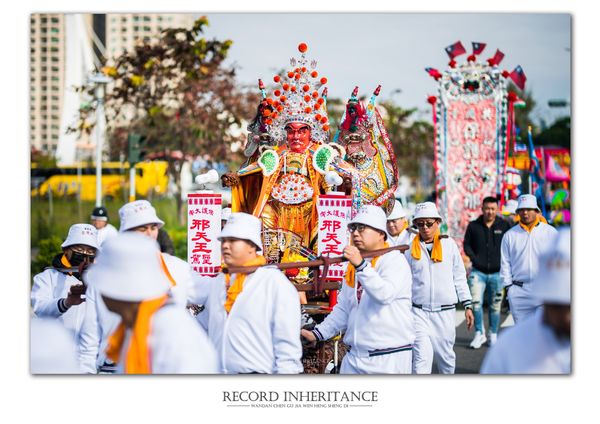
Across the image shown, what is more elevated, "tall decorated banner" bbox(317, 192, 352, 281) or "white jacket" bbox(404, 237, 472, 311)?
"tall decorated banner" bbox(317, 192, 352, 281)

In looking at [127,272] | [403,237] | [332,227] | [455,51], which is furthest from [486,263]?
[127,272]

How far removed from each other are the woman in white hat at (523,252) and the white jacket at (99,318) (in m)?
3.15

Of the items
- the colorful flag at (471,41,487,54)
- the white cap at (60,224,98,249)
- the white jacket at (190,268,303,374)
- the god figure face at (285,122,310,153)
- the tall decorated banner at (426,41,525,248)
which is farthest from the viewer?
the tall decorated banner at (426,41,525,248)

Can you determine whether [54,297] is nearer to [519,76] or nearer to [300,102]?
[300,102]

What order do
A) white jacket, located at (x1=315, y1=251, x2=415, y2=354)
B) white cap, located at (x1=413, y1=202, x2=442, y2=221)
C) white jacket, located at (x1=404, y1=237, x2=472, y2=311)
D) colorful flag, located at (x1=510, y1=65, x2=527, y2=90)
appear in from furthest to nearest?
colorful flag, located at (x1=510, y1=65, x2=527, y2=90), white cap, located at (x1=413, y1=202, x2=442, y2=221), white jacket, located at (x1=404, y1=237, x2=472, y2=311), white jacket, located at (x1=315, y1=251, x2=415, y2=354)

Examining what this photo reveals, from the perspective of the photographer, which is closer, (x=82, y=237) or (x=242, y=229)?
(x=242, y=229)

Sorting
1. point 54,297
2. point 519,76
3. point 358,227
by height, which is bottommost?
point 54,297

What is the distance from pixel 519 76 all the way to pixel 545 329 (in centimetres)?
719

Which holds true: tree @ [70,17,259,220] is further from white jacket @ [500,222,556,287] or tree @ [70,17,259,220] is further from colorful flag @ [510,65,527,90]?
white jacket @ [500,222,556,287]

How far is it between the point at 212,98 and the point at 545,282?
12650mm

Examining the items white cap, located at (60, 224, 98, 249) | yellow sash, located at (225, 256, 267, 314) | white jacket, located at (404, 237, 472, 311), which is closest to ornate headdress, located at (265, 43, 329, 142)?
white jacket, located at (404, 237, 472, 311)

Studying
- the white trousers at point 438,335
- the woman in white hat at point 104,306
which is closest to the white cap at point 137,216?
the woman in white hat at point 104,306

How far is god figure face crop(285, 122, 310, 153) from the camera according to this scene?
7906 mm

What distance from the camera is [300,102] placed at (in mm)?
7891
